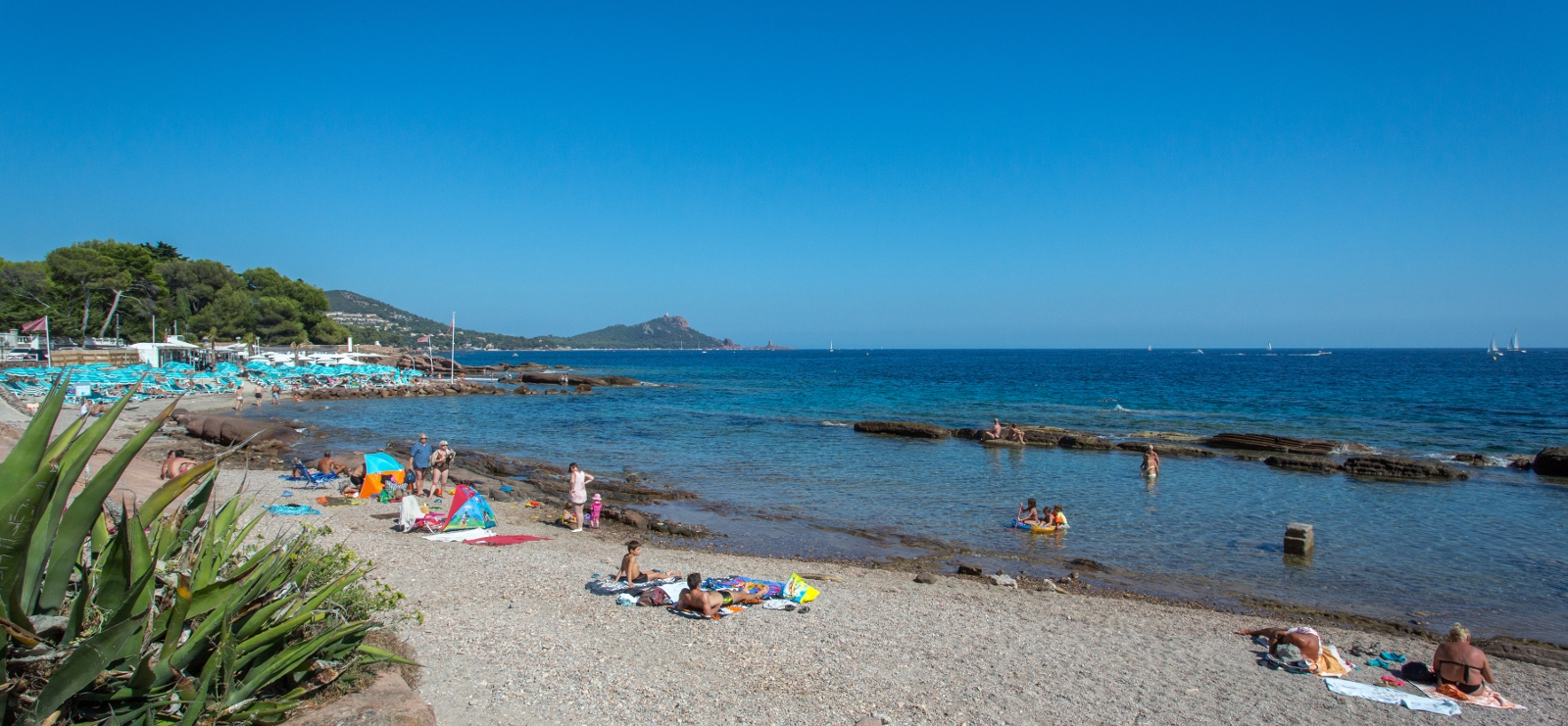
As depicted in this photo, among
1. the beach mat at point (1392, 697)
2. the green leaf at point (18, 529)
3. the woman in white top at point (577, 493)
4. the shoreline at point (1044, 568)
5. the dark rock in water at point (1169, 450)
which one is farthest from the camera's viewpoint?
the dark rock in water at point (1169, 450)

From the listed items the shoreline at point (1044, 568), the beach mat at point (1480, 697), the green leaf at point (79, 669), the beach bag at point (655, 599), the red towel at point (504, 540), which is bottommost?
the shoreline at point (1044, 568)

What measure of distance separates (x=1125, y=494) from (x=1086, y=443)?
30.3 ft

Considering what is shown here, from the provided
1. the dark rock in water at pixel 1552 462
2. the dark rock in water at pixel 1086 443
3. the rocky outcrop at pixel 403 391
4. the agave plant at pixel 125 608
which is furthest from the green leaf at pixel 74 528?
the rocky outcrop at pixel 403 391

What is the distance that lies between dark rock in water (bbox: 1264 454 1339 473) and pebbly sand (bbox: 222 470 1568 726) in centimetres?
1601

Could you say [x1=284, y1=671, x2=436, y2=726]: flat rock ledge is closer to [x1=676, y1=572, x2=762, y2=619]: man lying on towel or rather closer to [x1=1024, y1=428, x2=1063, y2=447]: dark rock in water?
[x1=676, y1=572, x2=762, y2=619]: man lying on towel

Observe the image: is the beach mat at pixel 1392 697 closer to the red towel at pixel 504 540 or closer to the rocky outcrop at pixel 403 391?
the red towel at pixel 504 540

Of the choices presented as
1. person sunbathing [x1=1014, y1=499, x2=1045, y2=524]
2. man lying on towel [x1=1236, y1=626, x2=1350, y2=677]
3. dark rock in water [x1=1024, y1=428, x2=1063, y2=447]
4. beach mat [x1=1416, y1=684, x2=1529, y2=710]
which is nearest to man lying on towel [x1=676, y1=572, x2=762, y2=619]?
man lying on towel [x1=1236, y1=626, x2=1350, y2=677]

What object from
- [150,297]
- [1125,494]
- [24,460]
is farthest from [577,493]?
[150,297]

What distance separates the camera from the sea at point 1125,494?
1287 centimetres

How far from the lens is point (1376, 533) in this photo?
15.8 m

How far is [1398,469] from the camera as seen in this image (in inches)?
902

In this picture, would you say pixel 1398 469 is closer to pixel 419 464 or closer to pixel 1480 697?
pixel 1480 697

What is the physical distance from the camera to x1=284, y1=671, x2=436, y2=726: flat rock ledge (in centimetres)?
451

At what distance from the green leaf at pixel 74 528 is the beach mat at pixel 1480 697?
10.8 m
